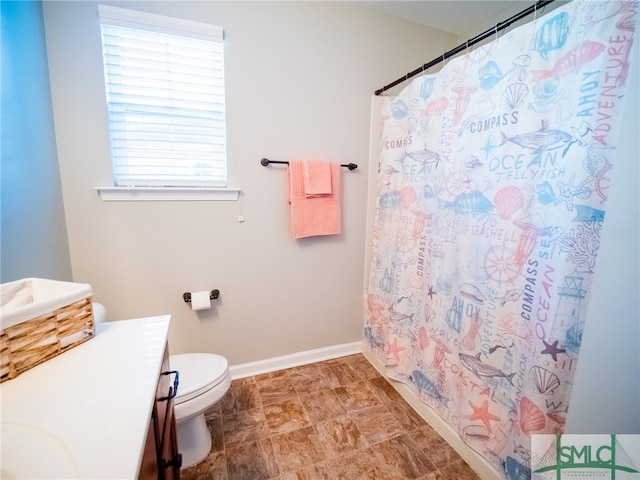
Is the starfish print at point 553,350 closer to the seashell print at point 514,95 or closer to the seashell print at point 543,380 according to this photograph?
the seashell print at point 543,380

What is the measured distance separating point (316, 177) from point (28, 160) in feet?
4.48

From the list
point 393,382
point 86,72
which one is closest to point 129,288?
point 86,72

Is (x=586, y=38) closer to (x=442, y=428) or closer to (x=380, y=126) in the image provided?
(x=380, y=126)

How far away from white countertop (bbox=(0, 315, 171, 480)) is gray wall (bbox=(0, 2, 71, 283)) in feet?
1.51

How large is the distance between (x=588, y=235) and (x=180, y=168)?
6.18 ft

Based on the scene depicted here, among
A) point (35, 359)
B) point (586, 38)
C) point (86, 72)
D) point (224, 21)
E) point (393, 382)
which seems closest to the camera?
point (35, 359)

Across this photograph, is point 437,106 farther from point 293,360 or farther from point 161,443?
point 293,360

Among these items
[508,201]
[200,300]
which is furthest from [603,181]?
[200,300]

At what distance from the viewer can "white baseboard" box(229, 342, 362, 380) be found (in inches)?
75.8

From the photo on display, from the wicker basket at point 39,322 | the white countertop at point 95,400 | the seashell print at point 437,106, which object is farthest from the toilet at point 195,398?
the seashell print at point 437,106

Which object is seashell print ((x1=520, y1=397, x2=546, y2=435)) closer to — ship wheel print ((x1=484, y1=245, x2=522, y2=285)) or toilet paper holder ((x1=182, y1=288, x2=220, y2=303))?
ship wheel print ((x1=484, y1=245, x2=522, y2=285))

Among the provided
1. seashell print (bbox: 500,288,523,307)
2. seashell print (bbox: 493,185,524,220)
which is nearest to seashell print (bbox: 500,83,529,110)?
seashell print (bbox: 493,185,524,220)

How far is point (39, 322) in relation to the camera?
28.3 inches

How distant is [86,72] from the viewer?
1.36 m
